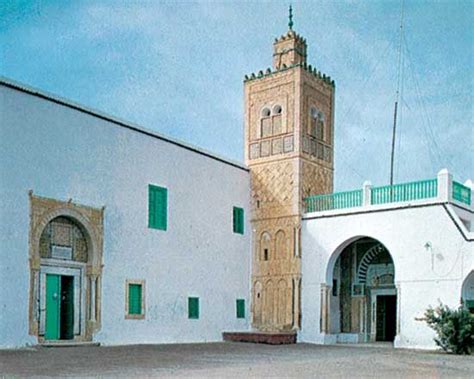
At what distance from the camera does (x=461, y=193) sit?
17.2 metres

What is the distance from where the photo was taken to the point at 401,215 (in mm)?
17094

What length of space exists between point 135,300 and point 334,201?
20.8 feet

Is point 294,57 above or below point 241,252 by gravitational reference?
above

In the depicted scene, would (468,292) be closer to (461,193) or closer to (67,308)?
(461,193)

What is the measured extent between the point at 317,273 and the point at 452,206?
13.8ft

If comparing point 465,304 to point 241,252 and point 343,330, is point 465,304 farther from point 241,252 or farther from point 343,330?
point 241,252

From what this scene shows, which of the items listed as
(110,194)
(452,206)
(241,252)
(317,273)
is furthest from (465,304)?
(110,194)

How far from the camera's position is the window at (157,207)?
1633cm

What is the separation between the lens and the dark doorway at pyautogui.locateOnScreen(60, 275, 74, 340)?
1436 cm

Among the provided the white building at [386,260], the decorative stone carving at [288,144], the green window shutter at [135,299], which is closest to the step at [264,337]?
the white building at [386,260]

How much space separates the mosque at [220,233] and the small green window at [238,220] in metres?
0.06

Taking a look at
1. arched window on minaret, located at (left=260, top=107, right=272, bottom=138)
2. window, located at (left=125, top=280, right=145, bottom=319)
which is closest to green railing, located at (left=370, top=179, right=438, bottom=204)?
arched window on minaret, located at (left=260, top=107, right=272, bottom=138)

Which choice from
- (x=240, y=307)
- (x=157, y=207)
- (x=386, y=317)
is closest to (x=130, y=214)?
(x=157, y=207)

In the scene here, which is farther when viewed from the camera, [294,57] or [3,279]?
[294,57]
